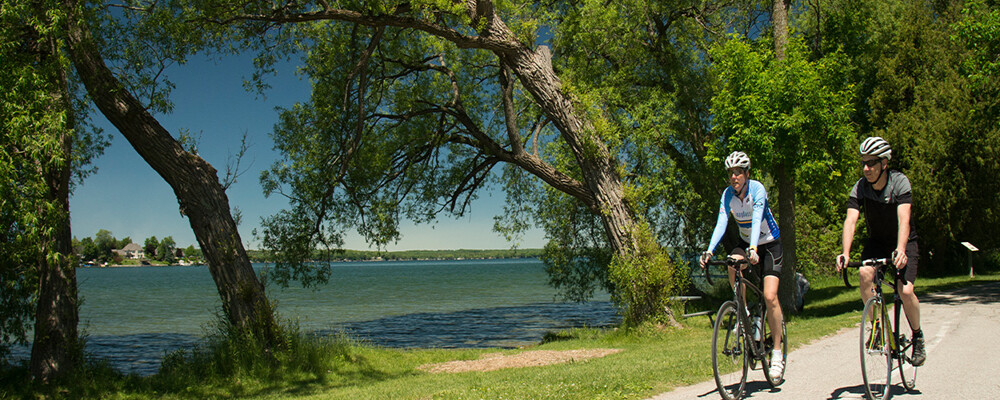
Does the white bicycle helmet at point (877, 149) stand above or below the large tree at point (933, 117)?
below

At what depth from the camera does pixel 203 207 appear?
12.0 metres

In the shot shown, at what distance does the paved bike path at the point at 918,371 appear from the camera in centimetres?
565

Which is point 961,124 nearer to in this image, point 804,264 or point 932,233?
point 932,233

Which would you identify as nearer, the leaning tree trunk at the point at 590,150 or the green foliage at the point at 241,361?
the green foliage at the point at 241,361

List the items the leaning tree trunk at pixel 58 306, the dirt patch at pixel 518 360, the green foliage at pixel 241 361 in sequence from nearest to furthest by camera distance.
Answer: the leaning tree trunk at pixel 58 306 → the green foliage at pixel 241 361 → the dirt patch at pixel 518 360

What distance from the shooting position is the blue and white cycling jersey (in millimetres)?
5730

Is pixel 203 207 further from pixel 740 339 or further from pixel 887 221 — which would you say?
pixel 887 221

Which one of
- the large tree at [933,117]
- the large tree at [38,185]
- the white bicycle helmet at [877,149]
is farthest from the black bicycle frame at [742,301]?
the large tree at [933,117]

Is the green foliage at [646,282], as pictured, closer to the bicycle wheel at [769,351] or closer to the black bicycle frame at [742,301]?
the bicycle wheel at [769,351]

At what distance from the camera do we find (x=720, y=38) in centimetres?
1942

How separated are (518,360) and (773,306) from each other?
7.04 meters

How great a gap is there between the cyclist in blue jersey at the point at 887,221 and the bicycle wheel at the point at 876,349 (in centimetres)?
27

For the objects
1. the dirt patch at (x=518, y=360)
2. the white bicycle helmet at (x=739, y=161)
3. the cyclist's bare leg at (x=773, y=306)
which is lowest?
the dirt patch at (x=518, y=360)

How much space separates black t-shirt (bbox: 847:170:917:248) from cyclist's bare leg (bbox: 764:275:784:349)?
0.95 metres
